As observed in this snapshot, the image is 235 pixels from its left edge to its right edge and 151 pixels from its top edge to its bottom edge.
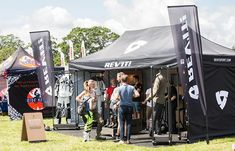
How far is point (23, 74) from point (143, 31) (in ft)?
23.6

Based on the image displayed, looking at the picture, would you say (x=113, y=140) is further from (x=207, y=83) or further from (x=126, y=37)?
(x=126, y=37)

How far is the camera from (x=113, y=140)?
11.1m

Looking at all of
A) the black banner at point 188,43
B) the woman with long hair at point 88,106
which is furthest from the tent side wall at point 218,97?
the woman with long hair at point 88,106

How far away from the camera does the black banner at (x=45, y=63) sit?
13867 millimetres

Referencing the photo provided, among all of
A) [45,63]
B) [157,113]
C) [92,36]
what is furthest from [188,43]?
[92,36]

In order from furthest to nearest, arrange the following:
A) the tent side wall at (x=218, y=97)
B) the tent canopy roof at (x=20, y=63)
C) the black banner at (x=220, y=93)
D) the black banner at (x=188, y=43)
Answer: the tent canopy roof at (x=20, y=63) → the black banner at (x=220, y=93) → the tent side wall at (x=218, y=97) → the black banner at (x=188, y=43)

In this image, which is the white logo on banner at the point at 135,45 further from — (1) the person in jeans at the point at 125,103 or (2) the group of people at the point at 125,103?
(1) the person in jeans at the point at 125,103

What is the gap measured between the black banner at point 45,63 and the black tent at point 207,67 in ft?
5.35

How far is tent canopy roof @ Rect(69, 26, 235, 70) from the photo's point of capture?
11227mm

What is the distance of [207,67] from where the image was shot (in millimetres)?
11055

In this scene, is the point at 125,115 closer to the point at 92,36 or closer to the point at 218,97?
the point at 218,97

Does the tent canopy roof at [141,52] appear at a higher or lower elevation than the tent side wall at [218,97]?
higher

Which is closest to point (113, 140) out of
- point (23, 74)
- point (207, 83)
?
point (207, 83)

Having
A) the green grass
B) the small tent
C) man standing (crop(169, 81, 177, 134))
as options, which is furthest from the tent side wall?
the small tent
